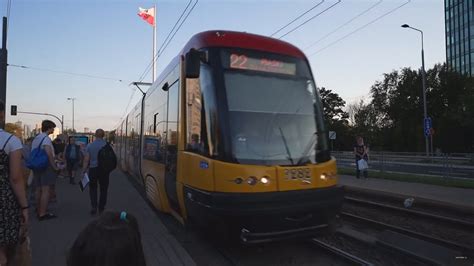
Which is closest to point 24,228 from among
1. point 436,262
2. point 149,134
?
point 436,262

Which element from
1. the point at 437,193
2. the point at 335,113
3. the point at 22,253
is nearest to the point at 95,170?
the point at 22,253

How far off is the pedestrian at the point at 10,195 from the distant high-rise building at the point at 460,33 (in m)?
79.3

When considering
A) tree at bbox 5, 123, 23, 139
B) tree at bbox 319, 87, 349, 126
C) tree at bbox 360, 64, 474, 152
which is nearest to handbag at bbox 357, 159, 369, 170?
tree at bbox 5, 123, 23, 139

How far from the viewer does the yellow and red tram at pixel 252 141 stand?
219 inches

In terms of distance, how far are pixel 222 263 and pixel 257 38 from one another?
3.23m

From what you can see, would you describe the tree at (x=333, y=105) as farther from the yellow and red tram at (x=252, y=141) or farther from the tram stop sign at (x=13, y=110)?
the yellow and red tram at (x=252, y=141)

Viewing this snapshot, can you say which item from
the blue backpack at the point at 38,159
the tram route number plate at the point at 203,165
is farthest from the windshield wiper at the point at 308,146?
the blue backpack at the point at 38,159

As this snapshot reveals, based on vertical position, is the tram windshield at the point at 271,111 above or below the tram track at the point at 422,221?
above

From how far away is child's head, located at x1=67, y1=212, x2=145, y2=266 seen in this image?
1737 millimetres

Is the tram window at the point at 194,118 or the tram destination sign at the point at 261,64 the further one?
the tram destination sign at the point at 261,64

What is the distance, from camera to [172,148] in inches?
290

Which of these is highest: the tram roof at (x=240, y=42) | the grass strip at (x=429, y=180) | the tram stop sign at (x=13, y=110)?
the tram stop sign at (x=13, y=110)

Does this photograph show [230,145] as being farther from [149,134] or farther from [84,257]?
[149,134]

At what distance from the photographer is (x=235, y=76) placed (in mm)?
6066
